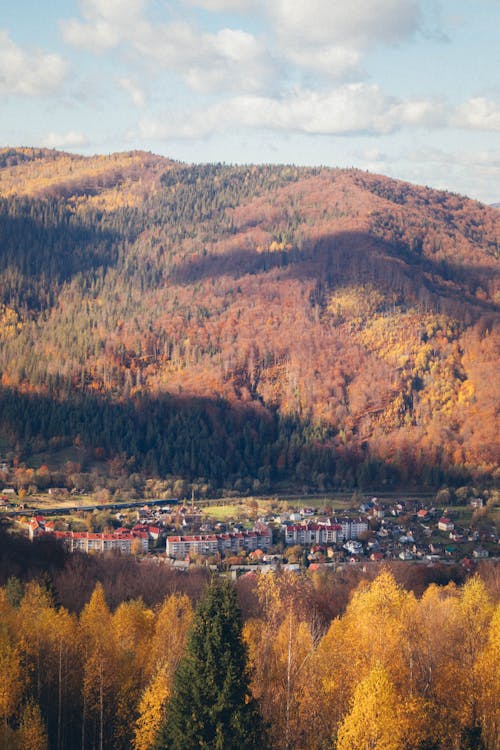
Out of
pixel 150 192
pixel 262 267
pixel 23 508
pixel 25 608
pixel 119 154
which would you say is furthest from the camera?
pixel 119 154

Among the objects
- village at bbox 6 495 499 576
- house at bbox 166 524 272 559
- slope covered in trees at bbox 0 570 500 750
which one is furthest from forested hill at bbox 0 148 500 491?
slope covered in trees at bbox 0 570 500 750

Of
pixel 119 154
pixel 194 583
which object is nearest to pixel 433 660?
pixel 194 583

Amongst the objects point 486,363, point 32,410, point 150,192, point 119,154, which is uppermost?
point 119,154

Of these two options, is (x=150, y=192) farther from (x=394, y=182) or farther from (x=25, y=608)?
(x=25, y=608)

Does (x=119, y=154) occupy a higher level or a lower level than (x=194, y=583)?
higher

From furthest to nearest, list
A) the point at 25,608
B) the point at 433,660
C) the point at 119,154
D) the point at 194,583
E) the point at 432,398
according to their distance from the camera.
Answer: the point at 119,154 < the point at 432,398 < the point at 194,583 < the point at 25,608 < the point at 433,660

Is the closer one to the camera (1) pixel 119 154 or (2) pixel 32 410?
(2) pixel 32 410

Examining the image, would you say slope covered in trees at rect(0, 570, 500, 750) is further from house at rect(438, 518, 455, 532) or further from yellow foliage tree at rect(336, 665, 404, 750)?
house at rect(438, 518, 455, 532)

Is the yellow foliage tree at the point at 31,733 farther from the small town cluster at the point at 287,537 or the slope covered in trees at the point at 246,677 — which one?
the small town cluster at the point at 287,537
